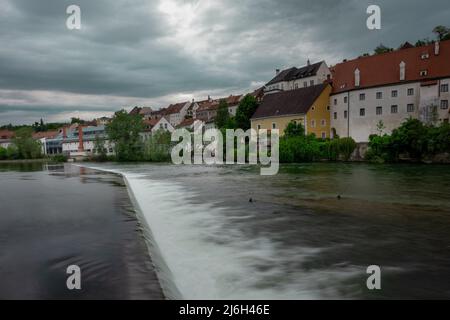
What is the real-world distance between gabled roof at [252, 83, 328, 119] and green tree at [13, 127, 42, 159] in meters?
59.2

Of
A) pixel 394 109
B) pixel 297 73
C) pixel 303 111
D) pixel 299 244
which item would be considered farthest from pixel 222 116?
pixel 299 244

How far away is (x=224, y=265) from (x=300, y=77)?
7607 centimetres

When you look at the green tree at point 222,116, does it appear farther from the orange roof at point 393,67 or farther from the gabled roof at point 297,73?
the orange roof at point 393,67

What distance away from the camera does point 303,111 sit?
2292 inches

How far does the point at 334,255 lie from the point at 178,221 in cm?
579

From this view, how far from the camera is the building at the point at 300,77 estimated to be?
247 ft

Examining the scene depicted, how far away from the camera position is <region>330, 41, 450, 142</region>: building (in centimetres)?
4559

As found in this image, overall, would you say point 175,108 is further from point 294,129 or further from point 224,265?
point 224,265

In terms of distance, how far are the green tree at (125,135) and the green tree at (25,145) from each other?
35060mm

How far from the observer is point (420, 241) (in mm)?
9156

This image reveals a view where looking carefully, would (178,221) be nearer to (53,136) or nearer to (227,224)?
(227,224)
